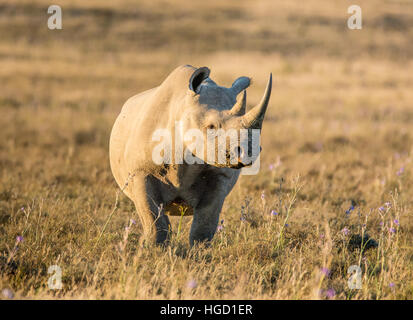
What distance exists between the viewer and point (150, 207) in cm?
498

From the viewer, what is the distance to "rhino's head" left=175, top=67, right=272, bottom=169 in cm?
421

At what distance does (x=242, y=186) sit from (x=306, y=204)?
130 cm

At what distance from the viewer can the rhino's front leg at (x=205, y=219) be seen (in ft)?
16.6

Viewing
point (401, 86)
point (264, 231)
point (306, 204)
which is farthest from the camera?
point (401, 86)

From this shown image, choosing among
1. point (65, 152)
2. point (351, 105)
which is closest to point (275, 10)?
point (351, 105)

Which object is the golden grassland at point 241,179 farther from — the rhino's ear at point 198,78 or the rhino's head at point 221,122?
the rhino's ear at point 198,78

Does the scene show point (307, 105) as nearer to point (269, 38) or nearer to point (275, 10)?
point (269, 38)

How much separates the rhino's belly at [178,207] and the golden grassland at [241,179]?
0.26 metres

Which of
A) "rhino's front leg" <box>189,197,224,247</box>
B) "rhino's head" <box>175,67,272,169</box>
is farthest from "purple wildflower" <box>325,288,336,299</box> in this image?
"rhino's front leg" <box>189,197,224,247</box>

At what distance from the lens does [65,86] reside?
58.4 feet

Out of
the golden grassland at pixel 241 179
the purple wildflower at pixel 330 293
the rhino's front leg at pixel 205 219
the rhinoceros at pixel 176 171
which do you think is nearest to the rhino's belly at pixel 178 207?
the rhinoceros at pixel 176 171

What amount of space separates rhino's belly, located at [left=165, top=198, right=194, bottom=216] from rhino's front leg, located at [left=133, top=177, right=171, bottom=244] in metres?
0.22

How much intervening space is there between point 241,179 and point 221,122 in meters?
4.28

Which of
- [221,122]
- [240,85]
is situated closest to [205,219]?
[221,122]
